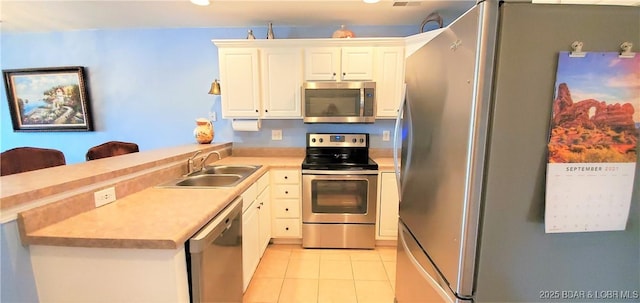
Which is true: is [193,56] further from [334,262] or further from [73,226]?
[334,262]

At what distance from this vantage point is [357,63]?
101 inches

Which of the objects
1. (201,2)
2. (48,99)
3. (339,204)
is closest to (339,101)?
(339,204)

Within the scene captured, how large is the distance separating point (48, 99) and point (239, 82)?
8.47ft

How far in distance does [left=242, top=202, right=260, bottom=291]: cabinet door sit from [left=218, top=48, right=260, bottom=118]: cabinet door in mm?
1158

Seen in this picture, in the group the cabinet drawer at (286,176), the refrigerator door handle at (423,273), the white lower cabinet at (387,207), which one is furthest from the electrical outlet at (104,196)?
the white lower cabinet at (387,207)

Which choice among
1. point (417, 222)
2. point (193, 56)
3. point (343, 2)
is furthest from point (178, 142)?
point (417, 222)

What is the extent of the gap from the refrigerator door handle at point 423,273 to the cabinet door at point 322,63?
5.52ft

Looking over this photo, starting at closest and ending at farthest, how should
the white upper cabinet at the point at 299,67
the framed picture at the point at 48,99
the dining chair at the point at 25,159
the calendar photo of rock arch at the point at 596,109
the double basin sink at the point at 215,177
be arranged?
1. the calendar photo of rock arch at the point at 596,109
2. the double basin sink at the point at 215,177
3. the dining chair at the point at 25,159
4. the white upper cabinet at the point at 299,67
5. the framed picture at the point at 48,99

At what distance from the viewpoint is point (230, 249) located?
1383 millimetres

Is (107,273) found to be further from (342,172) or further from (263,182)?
(342,172)

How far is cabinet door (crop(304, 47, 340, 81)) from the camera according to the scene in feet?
8.34

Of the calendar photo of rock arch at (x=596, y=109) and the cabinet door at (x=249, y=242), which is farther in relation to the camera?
the cabinet door at (x=249, y=242)

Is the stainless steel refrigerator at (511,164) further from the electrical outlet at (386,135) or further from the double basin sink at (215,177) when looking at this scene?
the electrical outlet at (386,135)

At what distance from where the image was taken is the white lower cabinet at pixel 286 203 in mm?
2469
